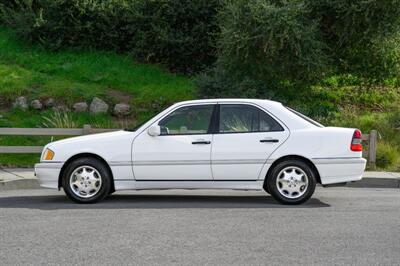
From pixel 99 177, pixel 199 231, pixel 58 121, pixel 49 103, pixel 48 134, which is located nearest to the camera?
pixel 199 231

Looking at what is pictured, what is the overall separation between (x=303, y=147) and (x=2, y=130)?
22.9 feet

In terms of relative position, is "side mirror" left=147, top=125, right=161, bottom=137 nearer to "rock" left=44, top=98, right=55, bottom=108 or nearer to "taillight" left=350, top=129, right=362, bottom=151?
"taillight" left=350, top=129, right=362, bottom=151

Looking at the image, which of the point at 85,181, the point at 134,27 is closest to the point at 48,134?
the point at 85,181

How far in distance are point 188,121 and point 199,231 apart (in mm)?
2571

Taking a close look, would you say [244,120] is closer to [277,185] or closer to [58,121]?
[277,185]

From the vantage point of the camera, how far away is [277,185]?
382 inches

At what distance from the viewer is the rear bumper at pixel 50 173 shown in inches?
388

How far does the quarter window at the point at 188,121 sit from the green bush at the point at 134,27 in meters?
11.4

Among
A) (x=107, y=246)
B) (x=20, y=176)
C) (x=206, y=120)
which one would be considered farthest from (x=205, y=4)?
(x=107, y=246)

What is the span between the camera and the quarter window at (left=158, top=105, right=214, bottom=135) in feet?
32.5

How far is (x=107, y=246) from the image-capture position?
6996 mm

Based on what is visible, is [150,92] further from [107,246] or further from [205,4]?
[107,246]

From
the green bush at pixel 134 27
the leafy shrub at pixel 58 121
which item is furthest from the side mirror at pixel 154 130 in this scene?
the green bush at pixel 134 27

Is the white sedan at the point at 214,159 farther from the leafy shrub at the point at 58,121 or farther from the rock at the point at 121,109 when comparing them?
the rock at the point at 121,109
